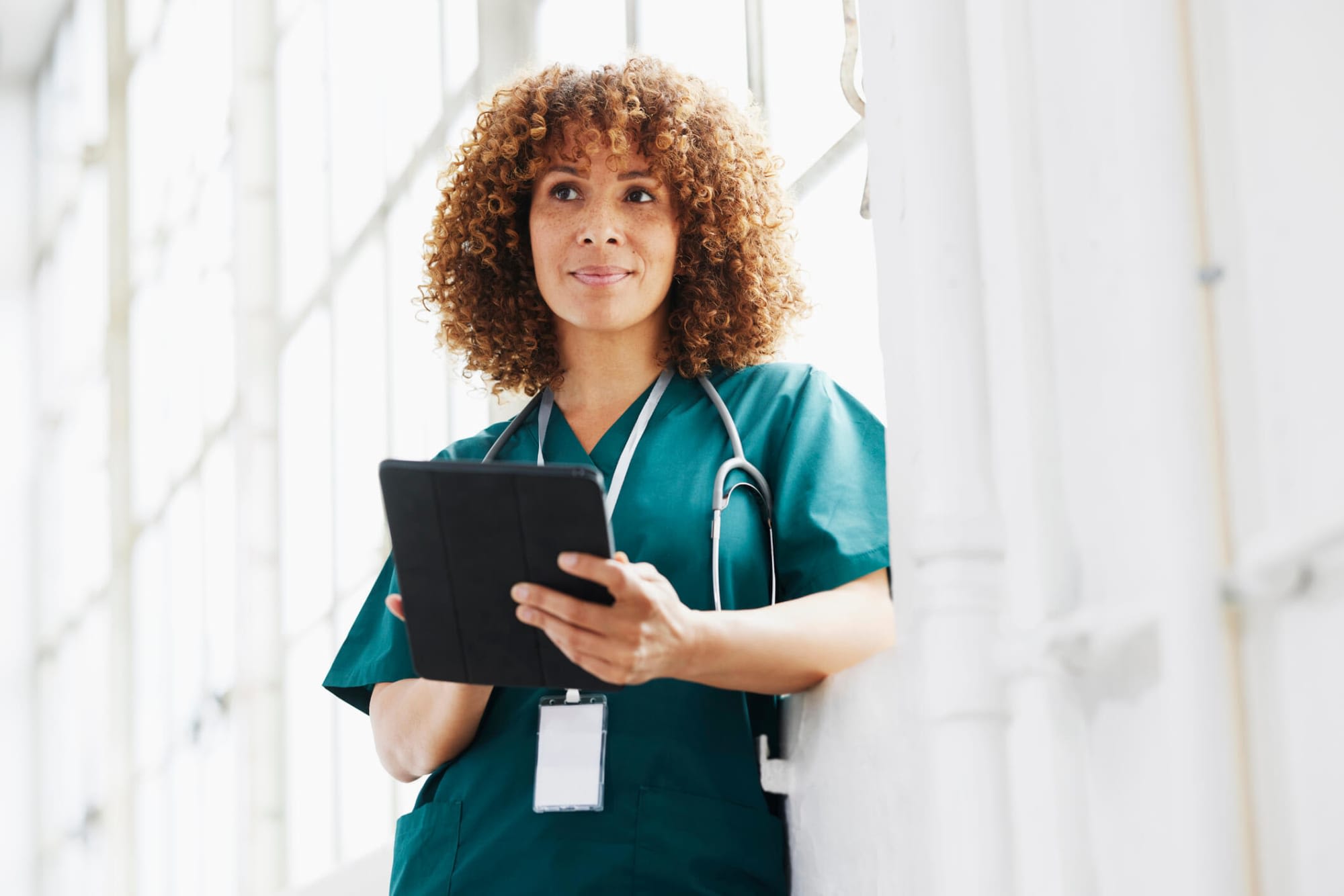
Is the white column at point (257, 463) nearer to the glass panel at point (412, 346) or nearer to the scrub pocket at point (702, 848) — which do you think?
the glass panel at point (412, 346)

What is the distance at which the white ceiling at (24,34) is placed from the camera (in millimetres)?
6785

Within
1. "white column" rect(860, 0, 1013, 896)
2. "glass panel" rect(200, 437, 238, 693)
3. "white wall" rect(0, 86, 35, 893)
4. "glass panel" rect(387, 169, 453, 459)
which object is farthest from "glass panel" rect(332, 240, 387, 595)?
"white wall" rect(0, 86, 35, 893)

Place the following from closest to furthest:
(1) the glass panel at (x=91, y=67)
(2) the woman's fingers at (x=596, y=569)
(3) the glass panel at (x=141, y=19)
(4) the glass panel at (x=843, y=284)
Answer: (2) the woman's fingers at (x=596, y=569) < (4) the glass panel at (x=843, y=284) < (3) the glass panel at (x=141, y=19) < (1) the glass panel at (x=91, y=67)

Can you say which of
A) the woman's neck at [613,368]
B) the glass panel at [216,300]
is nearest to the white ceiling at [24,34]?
the glass panel at [216,300]

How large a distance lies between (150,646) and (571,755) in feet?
14.6

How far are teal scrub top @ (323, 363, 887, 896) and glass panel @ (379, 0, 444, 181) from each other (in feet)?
7.41

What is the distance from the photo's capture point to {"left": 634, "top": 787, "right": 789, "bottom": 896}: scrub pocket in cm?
139

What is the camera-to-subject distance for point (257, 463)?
430 cm

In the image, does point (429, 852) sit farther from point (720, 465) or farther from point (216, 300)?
point (216, 300)

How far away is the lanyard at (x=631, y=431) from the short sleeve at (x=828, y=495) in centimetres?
14

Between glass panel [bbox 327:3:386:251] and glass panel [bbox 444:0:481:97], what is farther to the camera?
glass panel [bbox 327:3:386:251]

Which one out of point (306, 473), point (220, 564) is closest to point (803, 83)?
point (306, 473)

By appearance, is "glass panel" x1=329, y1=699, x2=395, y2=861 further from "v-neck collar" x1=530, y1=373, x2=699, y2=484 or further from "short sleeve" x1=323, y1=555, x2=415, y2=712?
"v-neck collar" x1=530, y1=373, x2=699, y2=484

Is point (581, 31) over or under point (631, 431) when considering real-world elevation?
over
